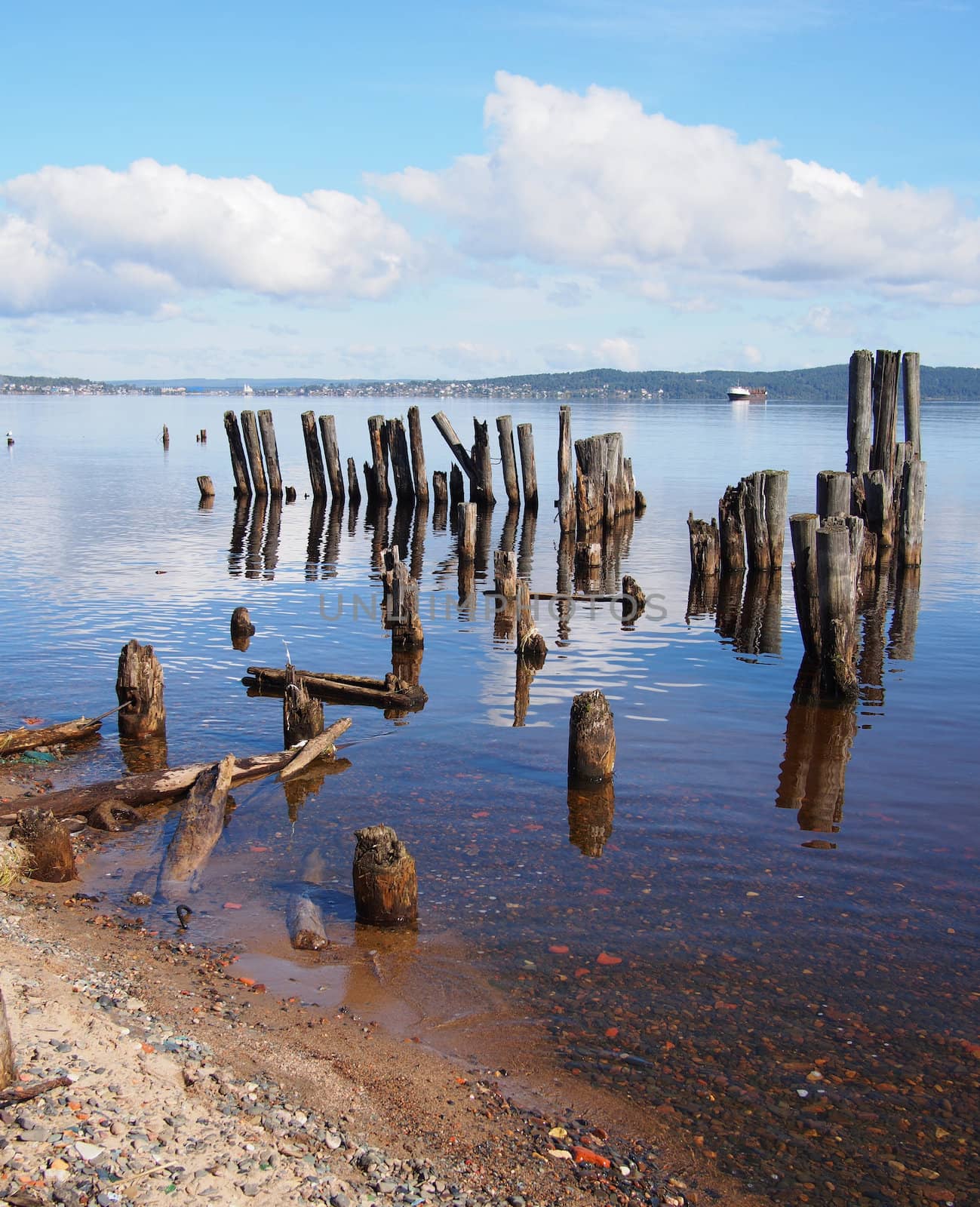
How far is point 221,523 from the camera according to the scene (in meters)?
32.0

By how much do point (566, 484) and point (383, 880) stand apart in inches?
889

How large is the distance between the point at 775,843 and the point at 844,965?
Result: 6.72 ft

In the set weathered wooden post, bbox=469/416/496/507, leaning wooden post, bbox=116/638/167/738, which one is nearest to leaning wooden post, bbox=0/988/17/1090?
leaning wooden post, bbox=116/638/167/738

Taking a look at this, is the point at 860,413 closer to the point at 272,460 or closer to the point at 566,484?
the point at 566,484

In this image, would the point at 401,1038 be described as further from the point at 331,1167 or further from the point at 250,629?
the point at 250,629

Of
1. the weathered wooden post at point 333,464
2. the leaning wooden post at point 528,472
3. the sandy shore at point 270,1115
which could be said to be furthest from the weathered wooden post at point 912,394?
the weathered wooden post at point 333,464

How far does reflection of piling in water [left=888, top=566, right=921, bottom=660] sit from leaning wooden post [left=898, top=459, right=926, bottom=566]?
256 mm

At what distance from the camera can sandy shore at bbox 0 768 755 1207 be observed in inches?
178

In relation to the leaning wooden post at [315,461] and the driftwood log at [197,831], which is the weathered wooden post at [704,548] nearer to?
the driftwood log at [197,831]

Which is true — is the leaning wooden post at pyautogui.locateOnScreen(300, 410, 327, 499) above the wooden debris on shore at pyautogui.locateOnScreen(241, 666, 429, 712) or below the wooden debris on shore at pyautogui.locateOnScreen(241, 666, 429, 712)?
above

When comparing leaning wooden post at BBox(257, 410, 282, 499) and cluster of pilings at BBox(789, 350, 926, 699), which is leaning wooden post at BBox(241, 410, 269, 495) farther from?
cluster of pilings at BBox(789, 350, 926, 699)

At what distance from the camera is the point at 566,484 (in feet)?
96.4

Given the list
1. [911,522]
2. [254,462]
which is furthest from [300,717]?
[254,462]

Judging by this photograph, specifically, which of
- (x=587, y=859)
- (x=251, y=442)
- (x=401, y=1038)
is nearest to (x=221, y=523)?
(x=251, y=442)
